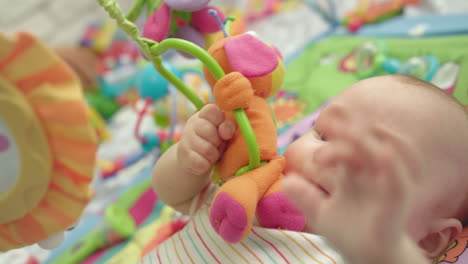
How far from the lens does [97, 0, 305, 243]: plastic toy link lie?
382 mm

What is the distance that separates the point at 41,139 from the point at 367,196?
0.92 feet

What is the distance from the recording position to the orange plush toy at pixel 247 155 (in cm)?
38

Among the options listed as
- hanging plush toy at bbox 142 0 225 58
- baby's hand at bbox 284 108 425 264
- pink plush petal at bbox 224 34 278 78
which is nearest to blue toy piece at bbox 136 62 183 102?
hanging plush toy at bbox 142 0 225 58

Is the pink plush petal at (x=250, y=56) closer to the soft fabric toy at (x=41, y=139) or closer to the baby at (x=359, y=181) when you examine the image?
the baby at (x=359, y=181)

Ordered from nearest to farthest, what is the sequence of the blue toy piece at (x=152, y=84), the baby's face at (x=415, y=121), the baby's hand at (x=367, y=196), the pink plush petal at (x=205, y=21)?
the baby's hand at (x=367, y=196) → the baby's face at (x=415, y=121) → the pink plush petal at (x=205, y=21) → the blue toy piece at (x=152, y=84)

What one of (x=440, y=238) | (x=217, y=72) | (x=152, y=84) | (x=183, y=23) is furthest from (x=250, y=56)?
(x=152, y=84)

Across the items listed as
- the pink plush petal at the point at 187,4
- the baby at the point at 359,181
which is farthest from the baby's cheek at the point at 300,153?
the pink plush petal at the point at 187,4

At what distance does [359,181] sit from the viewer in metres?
0.28

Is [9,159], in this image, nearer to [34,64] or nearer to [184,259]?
[34,64]

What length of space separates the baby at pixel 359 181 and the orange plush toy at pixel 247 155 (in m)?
0.03

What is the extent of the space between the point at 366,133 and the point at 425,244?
0.84ft

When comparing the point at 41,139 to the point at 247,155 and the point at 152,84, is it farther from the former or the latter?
the point at 152,84

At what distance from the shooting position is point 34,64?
30 centimetres

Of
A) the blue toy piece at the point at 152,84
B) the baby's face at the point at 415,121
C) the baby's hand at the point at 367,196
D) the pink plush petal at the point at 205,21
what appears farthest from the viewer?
the blue toy piece at the point at 152,84
